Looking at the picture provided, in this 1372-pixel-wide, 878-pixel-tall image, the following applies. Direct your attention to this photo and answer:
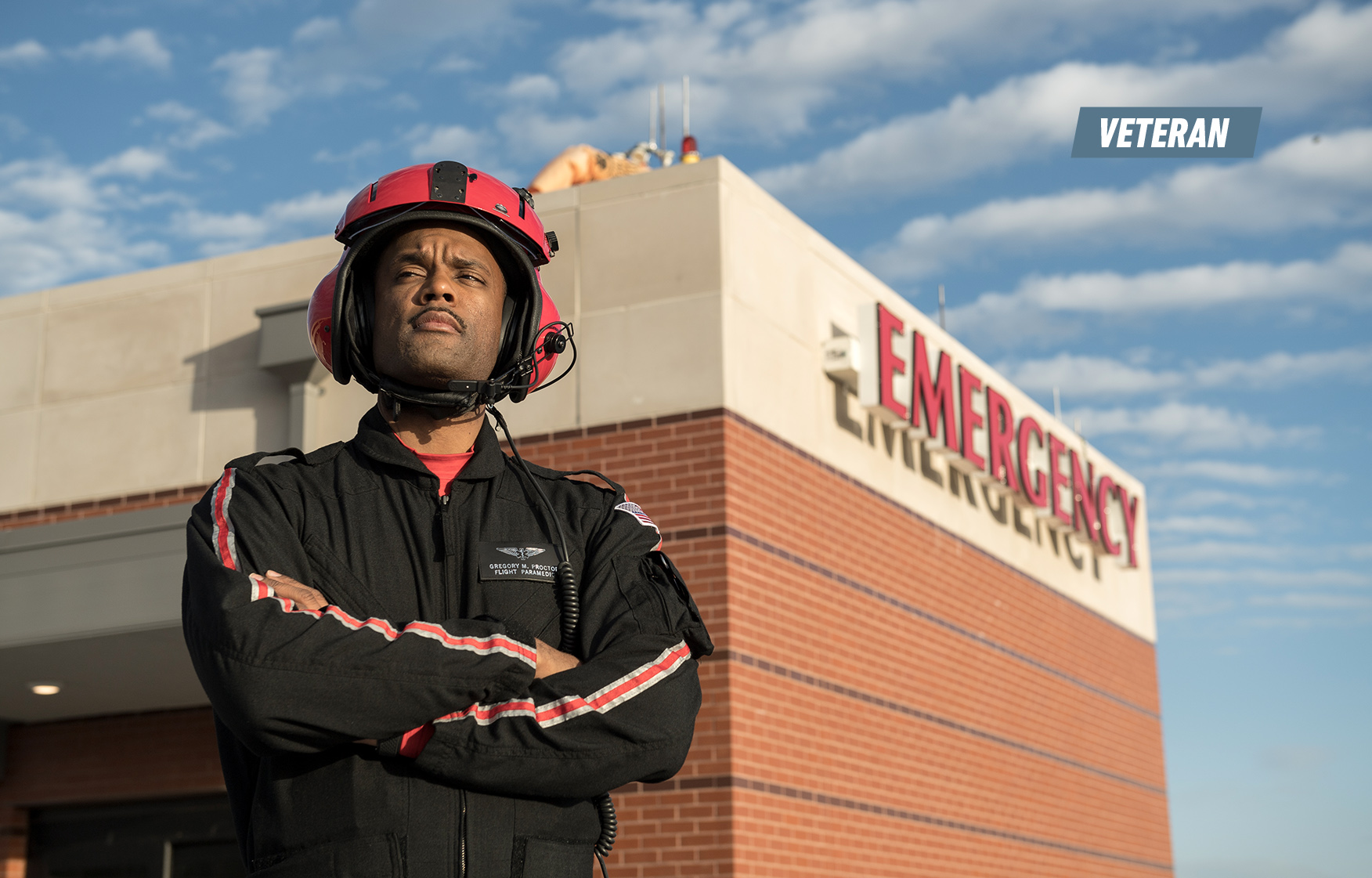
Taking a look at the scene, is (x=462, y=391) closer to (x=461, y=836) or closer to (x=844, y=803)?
(x=461, y=836)

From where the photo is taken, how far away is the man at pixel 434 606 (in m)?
2.55

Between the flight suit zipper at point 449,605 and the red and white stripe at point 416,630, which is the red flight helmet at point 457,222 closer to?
the flight suit zipper at point 449,605

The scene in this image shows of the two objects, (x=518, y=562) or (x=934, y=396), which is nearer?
(x=518, y=562)

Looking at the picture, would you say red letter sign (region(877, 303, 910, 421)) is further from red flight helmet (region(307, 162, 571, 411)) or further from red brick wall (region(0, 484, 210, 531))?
red flight helmet (region(307, 162, 571, 411))

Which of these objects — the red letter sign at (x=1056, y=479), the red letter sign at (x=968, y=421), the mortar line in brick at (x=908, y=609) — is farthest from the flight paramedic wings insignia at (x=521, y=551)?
the red letter sign at (x=1056, y=479)

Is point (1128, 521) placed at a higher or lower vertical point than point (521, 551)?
higher

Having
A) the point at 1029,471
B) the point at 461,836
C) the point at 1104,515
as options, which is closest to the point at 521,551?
the point at 461,836

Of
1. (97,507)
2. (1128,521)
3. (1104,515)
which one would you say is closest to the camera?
(97,507)

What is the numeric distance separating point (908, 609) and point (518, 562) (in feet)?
34.2

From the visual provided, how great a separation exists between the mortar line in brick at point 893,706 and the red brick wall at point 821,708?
0.08 ft

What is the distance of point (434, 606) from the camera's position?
2.81 metres

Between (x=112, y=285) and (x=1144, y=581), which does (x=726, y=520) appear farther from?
(x=1144, y=581)

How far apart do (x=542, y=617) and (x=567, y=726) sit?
279mm

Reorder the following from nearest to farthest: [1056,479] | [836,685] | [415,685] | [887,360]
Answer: [415,685] → [836,685] → [887,360] → [1056,479]
